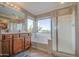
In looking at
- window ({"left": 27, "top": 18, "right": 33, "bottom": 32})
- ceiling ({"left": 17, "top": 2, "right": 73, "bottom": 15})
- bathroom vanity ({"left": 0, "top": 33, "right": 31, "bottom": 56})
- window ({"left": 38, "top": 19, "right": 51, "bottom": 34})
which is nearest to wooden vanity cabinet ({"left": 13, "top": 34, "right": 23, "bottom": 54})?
bathroom vanity ({"left": 0, "top": 33, "right": 31, "bottom": 56})

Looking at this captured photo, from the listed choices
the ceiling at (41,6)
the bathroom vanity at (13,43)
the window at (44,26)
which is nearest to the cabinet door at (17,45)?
the bathroom vanity at (13,43)

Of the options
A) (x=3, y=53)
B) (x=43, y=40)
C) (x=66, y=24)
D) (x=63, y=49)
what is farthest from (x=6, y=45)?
(x=66, y=24)

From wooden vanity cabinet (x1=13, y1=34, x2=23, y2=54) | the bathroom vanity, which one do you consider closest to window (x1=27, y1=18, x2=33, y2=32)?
the bathroom vanity

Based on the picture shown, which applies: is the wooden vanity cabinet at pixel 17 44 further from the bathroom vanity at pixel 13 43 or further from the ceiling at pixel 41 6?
the ceiling at pixel 41 6

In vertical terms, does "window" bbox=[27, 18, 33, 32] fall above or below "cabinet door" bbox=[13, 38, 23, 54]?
above

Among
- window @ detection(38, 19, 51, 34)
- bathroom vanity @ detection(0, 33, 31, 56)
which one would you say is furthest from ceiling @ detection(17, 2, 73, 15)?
bathroom vanity @ detection(0, 33, 31, 56)

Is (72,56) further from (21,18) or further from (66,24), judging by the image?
(21,18)

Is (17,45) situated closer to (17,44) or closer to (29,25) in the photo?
(17,44)

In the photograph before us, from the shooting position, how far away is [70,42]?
1.68 meters

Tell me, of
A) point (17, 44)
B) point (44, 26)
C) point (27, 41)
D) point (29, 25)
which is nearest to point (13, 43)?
point (17, 44)

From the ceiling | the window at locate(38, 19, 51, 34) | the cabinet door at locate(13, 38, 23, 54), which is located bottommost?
the cabinet door at locate(13, 38, 23, 54)

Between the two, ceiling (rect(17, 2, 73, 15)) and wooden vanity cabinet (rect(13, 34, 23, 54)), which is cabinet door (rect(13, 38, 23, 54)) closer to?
wooden vanity cabinet (rect(13, 34, 23, 54))

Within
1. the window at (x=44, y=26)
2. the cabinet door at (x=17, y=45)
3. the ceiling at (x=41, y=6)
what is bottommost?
the cabinet door at (x=17, y=45)

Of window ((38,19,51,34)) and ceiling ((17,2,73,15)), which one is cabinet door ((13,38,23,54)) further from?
ceiling ((17,2,73,15))
